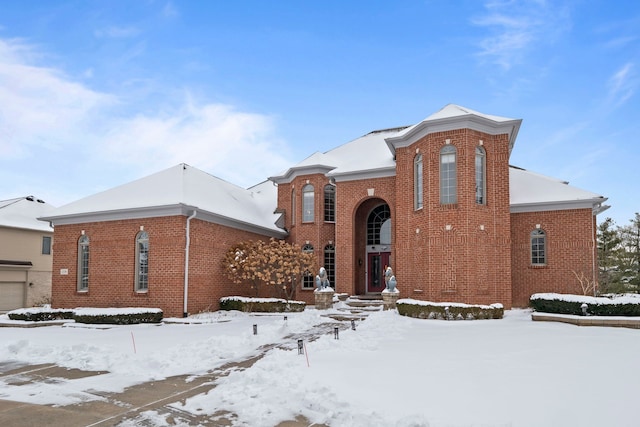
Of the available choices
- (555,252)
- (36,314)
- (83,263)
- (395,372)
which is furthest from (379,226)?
(395,372)

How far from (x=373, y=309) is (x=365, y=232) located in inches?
238

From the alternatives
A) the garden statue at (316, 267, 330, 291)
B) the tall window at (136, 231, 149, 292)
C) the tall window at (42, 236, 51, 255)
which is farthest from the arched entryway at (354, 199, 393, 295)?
the tall window at (42, 236, 51, 255)

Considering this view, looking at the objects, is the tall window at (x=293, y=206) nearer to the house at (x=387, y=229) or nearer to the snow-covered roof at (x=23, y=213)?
the house at (x=387, y=229)

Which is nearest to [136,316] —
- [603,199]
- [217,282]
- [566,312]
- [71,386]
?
[217,282]

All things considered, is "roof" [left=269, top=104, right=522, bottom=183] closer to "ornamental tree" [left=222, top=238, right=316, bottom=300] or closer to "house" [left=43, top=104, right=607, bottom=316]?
"house" [left=43, top=104, right=607, bottom=316]

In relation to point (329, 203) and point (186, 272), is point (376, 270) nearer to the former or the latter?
point (329, 203)

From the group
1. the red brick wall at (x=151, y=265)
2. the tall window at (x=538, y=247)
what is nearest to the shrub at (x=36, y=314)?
the red brick wall at (x=151, y=265)

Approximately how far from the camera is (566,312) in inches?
623

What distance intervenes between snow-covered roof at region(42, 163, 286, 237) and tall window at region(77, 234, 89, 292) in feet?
3.27

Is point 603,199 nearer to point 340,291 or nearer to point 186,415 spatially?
point 340,291

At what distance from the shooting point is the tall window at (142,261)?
784 inches

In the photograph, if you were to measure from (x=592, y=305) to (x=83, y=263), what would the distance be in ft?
69.3

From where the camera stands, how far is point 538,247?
70.7ft

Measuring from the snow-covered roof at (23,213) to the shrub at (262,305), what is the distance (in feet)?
55.4
